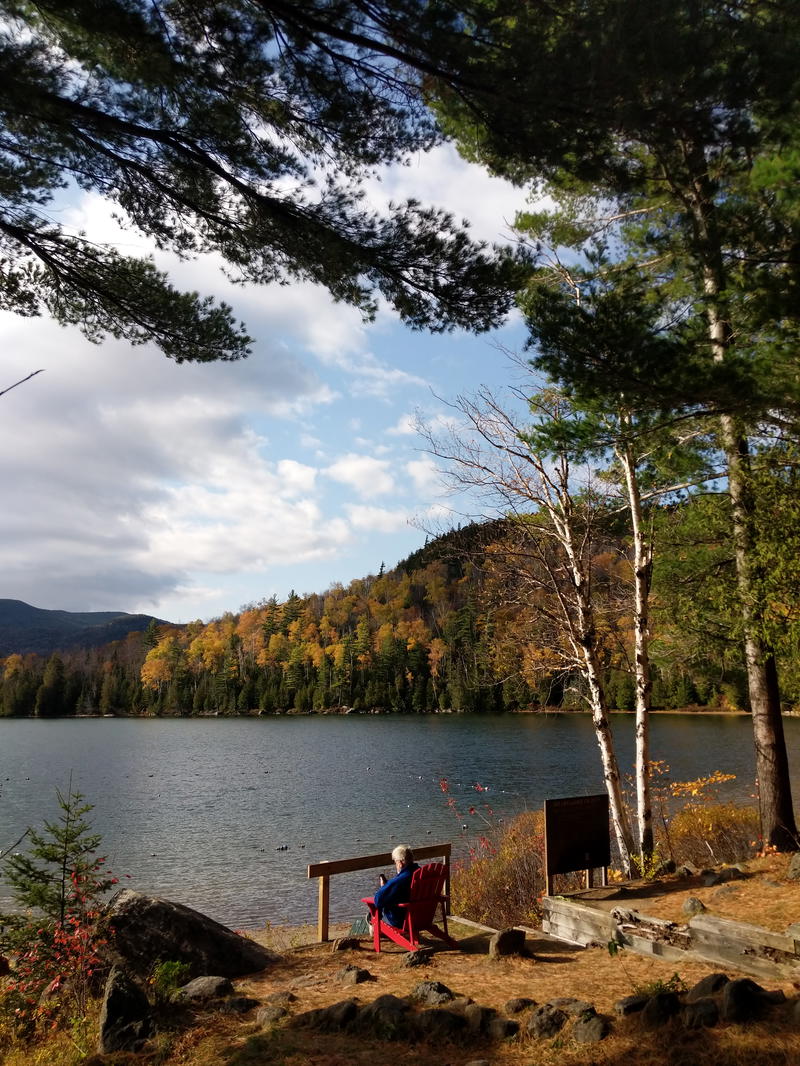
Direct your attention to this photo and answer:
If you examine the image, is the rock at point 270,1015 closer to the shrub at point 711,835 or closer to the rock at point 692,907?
the rock at point 692,907

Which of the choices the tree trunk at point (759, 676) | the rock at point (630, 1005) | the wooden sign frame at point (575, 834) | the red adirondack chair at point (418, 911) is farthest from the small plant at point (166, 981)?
the tree trunk at point (759, 676)

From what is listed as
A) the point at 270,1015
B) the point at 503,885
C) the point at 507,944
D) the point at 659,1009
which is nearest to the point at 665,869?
the point at 503,885

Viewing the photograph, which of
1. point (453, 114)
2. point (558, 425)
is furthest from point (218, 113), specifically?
point (558, 425)

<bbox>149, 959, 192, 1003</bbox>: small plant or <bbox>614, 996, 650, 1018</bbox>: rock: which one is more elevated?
<bbox>614, 996, 650, 1018</bbox>: rock

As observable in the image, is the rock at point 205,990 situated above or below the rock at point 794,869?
below

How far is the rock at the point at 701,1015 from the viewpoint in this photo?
155 inches

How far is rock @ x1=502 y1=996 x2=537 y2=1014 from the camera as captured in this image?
15.0 ft

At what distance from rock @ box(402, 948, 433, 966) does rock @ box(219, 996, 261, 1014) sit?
1.36 m

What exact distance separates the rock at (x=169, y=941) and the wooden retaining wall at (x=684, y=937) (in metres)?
2.89

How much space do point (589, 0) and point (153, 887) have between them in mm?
15201

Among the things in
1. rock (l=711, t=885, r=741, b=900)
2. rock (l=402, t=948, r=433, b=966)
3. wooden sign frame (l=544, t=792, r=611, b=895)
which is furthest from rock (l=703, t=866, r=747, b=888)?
rock (l=402, t=948, r=433, b=966)

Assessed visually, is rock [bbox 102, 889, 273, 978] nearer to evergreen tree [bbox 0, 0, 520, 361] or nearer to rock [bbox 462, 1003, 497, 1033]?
rock [bbox 462, 1003, 497, 1033]

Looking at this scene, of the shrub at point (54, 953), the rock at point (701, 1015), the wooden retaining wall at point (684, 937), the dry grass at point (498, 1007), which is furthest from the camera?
the shrub at point (54, 953)

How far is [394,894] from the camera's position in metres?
6.45
